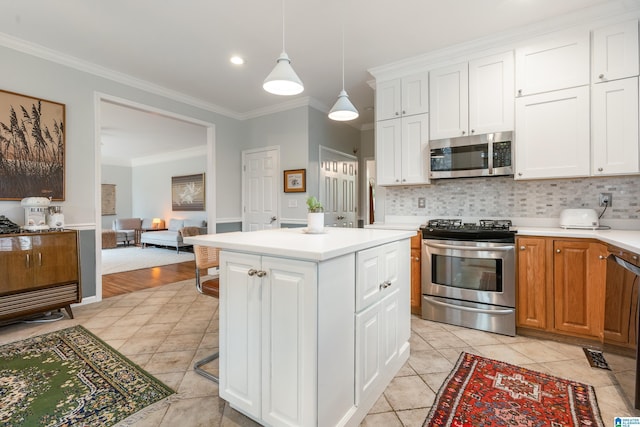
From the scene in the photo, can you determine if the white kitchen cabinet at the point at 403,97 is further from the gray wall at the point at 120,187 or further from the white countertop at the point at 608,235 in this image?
the gray wall at the point at 120,187

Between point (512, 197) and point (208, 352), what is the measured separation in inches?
125

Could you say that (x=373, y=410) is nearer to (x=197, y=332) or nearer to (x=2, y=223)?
(x=197, y=332)

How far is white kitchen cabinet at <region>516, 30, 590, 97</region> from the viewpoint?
2.56 metres

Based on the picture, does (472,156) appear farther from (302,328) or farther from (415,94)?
(302,328)

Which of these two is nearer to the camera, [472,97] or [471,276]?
[471,276]

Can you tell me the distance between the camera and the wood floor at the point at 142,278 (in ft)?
13.2

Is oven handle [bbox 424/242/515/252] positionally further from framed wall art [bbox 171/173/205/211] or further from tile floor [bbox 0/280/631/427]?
framed wall art [bbox 171/173/205/211]

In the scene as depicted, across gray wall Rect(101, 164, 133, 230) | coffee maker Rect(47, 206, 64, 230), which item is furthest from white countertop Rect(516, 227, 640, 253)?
gray wall Rect(101, 164, 133, 230)

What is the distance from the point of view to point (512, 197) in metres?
3.06

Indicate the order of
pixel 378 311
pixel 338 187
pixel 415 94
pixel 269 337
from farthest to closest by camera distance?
1. pixel 338 187
2. pixel 415 94
3. pixel 378 311
4. pixel 269 337

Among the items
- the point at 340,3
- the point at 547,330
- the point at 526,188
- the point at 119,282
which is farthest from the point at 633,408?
the point at 119,282

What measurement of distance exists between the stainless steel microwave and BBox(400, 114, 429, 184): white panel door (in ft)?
0.33

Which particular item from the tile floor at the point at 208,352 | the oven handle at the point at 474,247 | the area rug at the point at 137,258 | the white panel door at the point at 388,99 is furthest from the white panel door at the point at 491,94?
the area rug at the point at 137,258

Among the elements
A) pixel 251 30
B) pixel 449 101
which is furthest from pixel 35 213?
pixel 449 101
